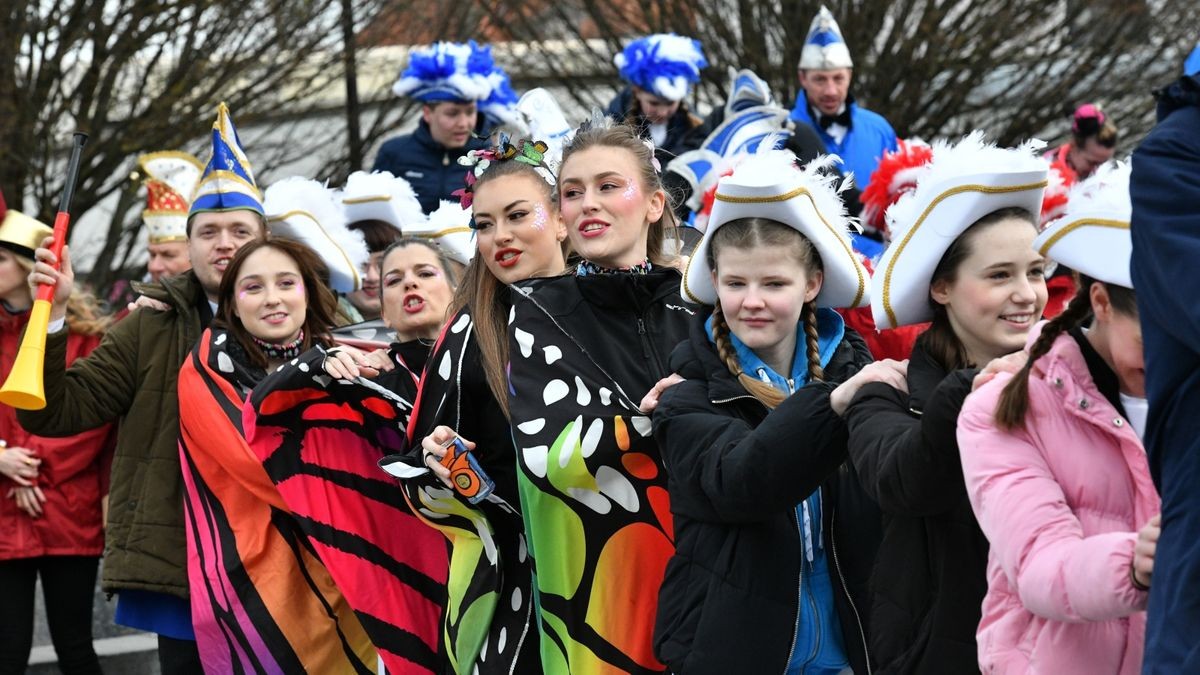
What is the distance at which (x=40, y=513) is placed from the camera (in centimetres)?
673

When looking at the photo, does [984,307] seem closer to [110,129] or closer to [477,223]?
[477,223]

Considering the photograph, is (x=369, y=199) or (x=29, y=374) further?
(x=369, y=199)

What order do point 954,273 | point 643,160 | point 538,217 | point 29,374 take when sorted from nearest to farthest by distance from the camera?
point 954,273
point 643,160
point 538,217
point 29,374

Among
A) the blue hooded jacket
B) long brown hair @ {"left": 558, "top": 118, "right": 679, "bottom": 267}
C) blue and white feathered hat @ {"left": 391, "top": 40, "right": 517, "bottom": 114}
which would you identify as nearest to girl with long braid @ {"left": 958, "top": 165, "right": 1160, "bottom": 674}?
long brown hair @ {"left": 558, "top": 118, "right": 679, "bottom": 267}

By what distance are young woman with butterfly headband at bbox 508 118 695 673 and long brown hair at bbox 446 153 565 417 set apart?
0.55 feet

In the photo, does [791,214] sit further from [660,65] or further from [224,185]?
[660,65]

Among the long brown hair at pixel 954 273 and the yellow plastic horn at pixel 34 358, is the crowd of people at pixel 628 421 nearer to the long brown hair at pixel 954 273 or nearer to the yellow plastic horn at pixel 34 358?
the long brown hair at pixel 954 273

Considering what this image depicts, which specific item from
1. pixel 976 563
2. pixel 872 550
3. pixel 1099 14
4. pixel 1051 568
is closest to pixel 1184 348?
pixel 1051 568

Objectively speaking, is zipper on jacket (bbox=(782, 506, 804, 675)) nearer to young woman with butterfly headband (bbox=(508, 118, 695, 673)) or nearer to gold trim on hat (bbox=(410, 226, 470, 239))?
young woman with butterfly headband (bbox=(508, 118, 695, 673))

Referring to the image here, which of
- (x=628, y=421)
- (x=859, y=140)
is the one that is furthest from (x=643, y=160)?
(x=859, y=140)

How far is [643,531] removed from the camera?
15.6 feet

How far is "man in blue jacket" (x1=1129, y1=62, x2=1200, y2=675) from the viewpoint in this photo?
8.82 ft

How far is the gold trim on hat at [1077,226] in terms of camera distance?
3.07 meters

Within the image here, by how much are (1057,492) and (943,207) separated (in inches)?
33.3
